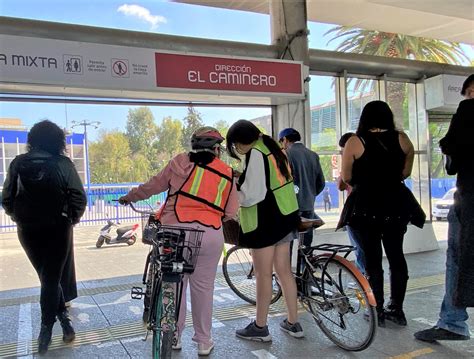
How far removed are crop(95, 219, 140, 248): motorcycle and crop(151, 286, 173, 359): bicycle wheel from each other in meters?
5.68

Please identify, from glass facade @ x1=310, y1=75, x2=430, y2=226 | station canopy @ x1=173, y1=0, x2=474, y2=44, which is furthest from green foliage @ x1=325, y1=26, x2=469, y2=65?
glass facade @ x1=310, y1=75, x2=430, y2=226

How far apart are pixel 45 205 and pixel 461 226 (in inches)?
115

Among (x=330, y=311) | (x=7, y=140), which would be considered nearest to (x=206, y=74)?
(x=7, y=140)

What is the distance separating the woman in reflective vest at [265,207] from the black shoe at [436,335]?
984mm

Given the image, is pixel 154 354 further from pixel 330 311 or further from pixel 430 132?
pixel 430 132

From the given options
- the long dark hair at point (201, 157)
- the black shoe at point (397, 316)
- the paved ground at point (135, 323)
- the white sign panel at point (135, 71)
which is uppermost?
the white sign panel at point (135, 71)

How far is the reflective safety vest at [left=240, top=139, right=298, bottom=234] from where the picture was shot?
3.30 m

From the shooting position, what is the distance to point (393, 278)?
378 centimetres

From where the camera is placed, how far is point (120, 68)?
500 cm

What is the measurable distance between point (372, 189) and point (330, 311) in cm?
102

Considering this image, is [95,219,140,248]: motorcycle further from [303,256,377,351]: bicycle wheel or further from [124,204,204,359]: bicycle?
[124,204,204,359]: bicycle

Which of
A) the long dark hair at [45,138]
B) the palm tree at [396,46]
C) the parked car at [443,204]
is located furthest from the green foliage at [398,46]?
the long dark hair at [45,138]

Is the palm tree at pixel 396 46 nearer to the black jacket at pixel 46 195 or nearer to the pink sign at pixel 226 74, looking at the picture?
the pink sign at pixel 226 74

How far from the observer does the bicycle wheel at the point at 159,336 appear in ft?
8.16
